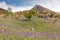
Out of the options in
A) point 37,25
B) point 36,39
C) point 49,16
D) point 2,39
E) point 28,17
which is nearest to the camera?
point 2,39

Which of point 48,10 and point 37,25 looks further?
point 48,10

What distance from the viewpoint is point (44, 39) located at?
48.8ft

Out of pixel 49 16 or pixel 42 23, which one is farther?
pixel 49 16

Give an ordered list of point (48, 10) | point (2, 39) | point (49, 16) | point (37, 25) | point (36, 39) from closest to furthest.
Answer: point (2, 39) < point (36, 39) < point (37, 25) < point (49, 16) < point (48, 10)

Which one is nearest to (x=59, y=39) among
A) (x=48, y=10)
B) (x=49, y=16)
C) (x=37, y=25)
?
(x=37, y=25)

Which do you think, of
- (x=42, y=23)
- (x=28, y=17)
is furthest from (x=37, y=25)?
(x=28, y=17)

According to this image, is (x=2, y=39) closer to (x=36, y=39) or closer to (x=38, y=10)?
(x=36, y=39)

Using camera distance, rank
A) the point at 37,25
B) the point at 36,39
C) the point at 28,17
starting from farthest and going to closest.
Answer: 1. the point at 28,17
2. the point at 37,25
3. the point at 36,39

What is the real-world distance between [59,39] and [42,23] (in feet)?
40.7

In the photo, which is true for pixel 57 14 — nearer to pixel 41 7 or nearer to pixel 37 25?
pixel 41 7

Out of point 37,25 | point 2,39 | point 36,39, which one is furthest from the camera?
point 37,25

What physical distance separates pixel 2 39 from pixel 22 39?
1231mm

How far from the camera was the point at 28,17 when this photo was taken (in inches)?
1193

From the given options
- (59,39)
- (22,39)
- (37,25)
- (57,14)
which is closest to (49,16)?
(57,14)
